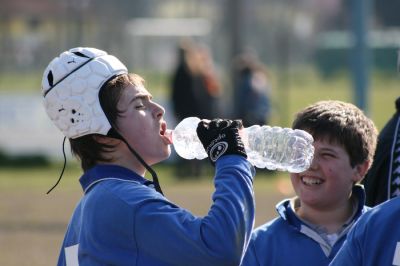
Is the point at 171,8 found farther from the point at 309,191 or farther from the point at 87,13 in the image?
the point at 309,191

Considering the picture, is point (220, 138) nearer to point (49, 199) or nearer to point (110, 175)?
point (110, 175)

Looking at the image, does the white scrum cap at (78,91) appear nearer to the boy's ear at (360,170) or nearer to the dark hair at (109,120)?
the dark hair at (109,120)

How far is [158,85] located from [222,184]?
1820cm

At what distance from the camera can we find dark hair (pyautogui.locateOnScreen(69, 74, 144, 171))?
12.2ft

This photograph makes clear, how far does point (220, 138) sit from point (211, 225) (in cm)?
32

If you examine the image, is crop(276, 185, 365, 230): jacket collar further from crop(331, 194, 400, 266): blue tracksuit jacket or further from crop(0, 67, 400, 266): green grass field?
crop(0, 67, 400, 266): green grass field

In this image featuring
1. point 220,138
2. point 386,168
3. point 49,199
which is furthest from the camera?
point 49,199

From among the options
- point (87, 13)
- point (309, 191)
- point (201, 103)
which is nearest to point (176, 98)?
point (201, 103)

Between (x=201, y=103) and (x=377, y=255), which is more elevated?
(x=377, y=255)

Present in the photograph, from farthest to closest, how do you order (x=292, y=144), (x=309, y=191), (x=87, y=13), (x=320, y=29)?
(x=320, y=29) → (x=87, y=13) → (x=309, y=191) → (x=292, y=144)

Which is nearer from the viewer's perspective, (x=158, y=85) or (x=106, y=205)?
(x=106, y=205)

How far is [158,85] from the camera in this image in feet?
70.7

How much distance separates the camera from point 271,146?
3.98 m

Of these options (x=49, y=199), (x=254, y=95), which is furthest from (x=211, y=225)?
(x=254, y=95)
